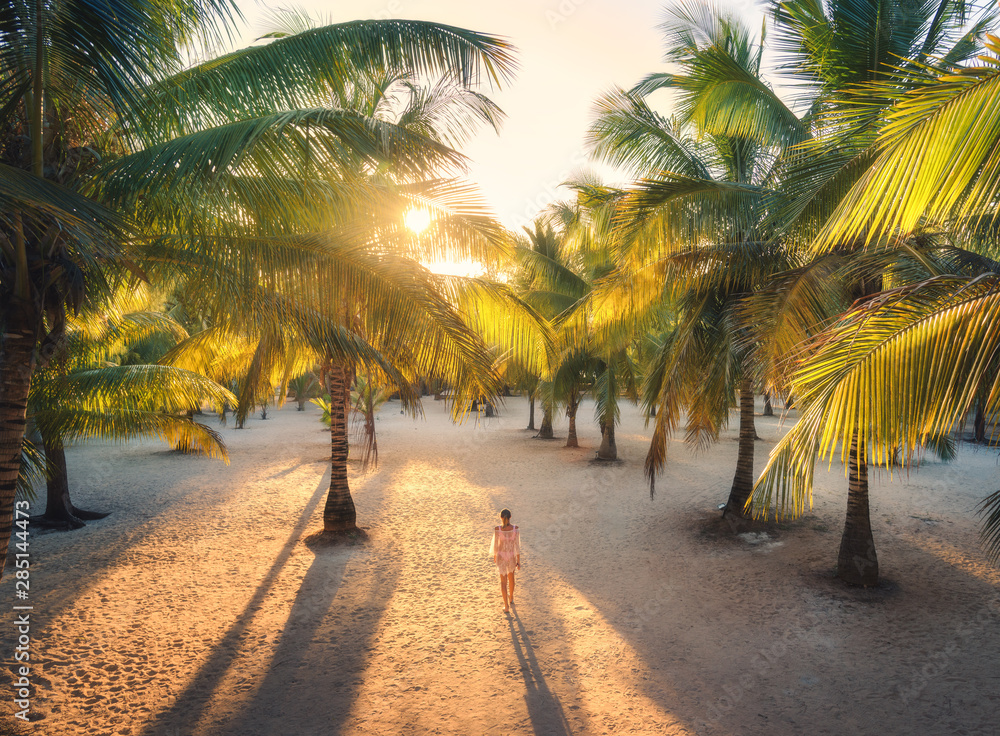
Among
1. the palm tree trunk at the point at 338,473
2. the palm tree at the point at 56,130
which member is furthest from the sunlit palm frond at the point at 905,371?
the palm tree trunk at the point at 338,473

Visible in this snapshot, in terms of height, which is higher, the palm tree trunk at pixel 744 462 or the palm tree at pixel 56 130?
the palm tree at pixel 56 130

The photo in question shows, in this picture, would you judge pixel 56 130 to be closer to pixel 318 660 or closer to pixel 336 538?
pixel 318 660

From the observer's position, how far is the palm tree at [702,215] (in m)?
6.63

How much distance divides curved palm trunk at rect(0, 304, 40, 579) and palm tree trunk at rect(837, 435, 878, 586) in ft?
30.3

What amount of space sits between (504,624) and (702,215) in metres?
6.04

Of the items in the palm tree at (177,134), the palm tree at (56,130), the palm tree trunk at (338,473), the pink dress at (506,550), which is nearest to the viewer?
the palm tree at (56,130)

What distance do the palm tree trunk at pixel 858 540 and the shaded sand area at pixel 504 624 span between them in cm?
27

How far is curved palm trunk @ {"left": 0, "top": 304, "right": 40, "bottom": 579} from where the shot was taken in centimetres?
388

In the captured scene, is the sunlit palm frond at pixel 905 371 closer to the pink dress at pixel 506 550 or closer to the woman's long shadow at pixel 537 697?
the woman's long shadow at pixel 537 697

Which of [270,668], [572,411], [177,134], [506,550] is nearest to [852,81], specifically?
[506,550]

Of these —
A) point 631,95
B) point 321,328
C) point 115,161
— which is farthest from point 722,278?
point 115,161

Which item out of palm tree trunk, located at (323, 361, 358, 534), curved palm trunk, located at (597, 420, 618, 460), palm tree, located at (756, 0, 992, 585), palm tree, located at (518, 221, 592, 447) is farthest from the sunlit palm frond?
curved palm trunk, located at (597, 420, 618, 460)

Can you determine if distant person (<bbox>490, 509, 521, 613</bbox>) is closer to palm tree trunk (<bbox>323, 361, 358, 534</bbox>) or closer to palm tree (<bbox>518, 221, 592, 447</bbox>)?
palm tree trunk (<bbox>323, 361, 358, 534</bbox>)

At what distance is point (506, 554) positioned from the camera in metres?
6.39
